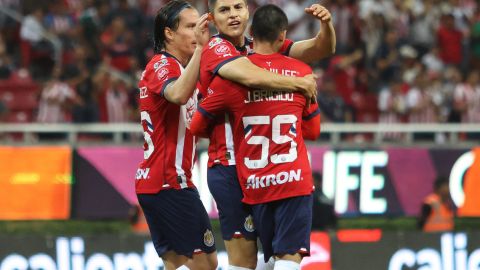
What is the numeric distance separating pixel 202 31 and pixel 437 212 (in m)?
7.92

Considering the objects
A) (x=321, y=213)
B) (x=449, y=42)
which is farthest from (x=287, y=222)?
(x=449, y=42)

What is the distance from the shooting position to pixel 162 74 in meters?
8.94

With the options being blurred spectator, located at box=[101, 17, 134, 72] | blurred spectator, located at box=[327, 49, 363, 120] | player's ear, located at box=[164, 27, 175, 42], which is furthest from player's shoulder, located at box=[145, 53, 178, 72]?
blurred spectator, located at box=[101, 17, 134, 72]

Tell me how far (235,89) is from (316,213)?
20.6 feet

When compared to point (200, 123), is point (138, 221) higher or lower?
lower

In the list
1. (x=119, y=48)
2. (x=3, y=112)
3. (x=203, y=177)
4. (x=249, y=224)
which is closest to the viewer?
(x=249, y=224)

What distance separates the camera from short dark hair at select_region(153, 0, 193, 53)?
9.12 metres

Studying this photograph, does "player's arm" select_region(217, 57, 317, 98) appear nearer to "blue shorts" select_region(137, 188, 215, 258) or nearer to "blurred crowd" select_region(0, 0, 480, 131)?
"blue shorts" select_region(137, 188, 215, 258)

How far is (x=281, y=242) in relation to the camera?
28.2 ft

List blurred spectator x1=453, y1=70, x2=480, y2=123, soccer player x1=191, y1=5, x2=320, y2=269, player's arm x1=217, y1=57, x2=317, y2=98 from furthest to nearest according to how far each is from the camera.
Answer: blurred spectator x1=453, y1=70, x2=480, y2=123 → soccer player x1=191, y1=5, x2=320, y2=269 → player's arm x1=217, y1=57, x2=317, y2=98

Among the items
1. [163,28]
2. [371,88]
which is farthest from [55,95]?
[163,28]

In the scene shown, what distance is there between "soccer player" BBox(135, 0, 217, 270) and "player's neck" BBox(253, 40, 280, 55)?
529 mm

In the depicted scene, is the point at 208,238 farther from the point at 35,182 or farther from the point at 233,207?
the point at 35,182

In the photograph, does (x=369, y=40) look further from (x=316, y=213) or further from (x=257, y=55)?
(x=257, y=55)
